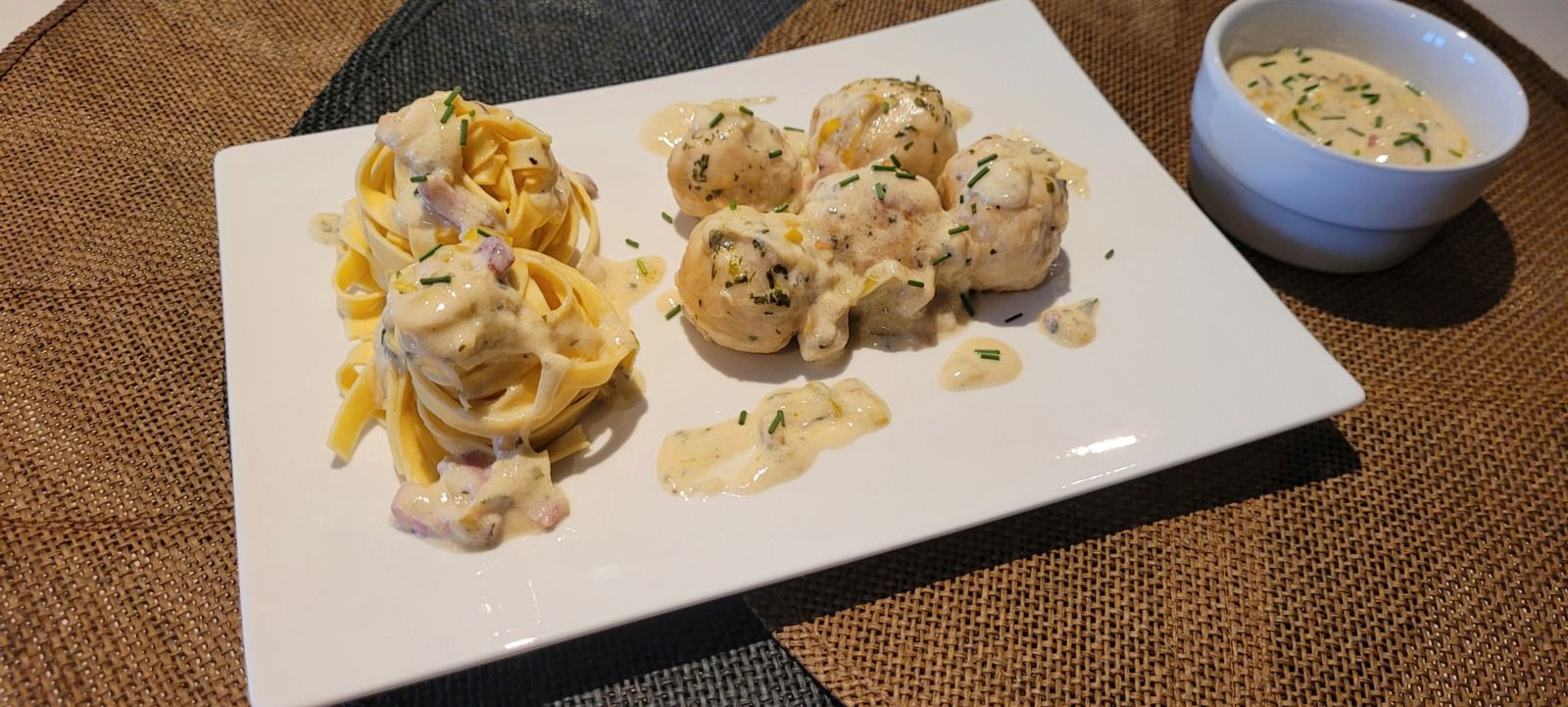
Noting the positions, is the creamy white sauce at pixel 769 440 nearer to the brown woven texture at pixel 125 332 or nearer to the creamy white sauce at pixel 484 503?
the creamy white sauce at pixel 484 503

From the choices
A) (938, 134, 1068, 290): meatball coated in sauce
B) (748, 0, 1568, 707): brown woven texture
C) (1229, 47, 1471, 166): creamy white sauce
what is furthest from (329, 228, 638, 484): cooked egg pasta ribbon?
(1229, 47, 1471, 166): creamy white sauce

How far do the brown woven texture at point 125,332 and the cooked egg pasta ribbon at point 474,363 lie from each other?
0.52 metres

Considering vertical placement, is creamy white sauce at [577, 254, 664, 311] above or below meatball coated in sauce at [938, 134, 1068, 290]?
below

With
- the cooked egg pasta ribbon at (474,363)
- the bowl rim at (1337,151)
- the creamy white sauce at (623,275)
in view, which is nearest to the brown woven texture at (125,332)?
the cooked egg pasta ribbon at (474,363)

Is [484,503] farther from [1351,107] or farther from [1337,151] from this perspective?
[1351,107]

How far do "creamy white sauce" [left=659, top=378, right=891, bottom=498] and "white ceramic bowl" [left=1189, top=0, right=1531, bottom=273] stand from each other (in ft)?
4.84

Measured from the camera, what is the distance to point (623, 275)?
2.70m

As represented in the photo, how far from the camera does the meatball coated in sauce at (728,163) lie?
8.63 ft

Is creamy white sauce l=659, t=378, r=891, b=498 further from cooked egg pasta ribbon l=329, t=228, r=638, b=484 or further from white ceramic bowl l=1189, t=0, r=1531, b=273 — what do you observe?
white ceramic bowl l=1189, t=0, r=1531, b=273

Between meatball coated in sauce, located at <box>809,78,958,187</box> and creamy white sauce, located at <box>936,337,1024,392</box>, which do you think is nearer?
creamy white sauce, located at <box>936,337,1024,392</box>

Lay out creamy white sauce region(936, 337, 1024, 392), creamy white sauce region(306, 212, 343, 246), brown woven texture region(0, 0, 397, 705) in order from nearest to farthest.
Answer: brown woven texture region(0, 0, 397, 705) → creamy white sauce region(936, 337, 1024, 392) → creamy white sauce region(306, 212, 343, 246)

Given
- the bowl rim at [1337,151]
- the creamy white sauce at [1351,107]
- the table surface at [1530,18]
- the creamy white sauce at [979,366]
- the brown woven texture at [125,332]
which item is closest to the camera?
the brown woven texture at [125,332]

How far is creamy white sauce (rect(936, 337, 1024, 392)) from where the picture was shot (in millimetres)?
2430

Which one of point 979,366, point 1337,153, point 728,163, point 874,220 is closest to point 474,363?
point 728,163
